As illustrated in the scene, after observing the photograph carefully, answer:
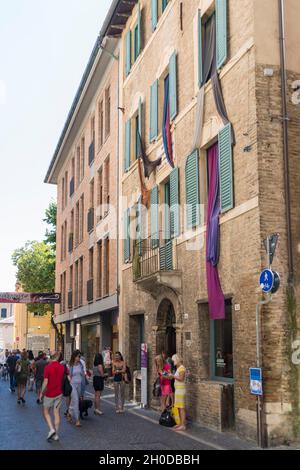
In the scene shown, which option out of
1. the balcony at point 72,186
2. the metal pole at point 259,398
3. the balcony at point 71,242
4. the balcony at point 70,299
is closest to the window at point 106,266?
the balcony at point 70,299

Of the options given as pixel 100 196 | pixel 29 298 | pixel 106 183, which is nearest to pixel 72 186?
pixel 29 298

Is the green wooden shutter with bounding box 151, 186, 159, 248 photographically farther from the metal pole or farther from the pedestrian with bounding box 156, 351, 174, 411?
the metal pole

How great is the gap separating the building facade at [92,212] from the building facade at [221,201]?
15.0 ft

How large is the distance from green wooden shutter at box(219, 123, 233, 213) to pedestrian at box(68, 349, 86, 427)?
543 cm

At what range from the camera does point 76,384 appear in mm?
14594

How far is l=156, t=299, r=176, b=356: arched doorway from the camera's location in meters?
17.4

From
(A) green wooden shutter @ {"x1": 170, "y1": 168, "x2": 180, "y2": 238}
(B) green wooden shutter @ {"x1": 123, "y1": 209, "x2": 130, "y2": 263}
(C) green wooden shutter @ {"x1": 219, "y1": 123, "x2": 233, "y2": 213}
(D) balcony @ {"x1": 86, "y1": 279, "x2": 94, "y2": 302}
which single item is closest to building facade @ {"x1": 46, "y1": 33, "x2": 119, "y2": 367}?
(D) balcony @ {"x1": 86, "y1": 279, "x2": 94, "y2": 302}

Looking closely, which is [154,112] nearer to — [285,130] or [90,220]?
[285,130]

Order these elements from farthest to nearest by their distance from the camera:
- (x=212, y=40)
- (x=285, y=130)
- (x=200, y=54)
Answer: (x=200, y=54) → (x=212, y=40) → (x=285, y=130)

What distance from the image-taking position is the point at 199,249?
14.5 m

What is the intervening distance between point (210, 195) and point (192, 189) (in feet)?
3.35

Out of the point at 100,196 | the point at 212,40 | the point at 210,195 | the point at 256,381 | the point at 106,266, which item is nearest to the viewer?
the point at 256,381

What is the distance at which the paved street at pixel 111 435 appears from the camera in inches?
432

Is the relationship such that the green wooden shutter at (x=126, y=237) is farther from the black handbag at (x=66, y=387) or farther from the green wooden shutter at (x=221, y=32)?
the green wooden shutter at (x=221, y=32)
